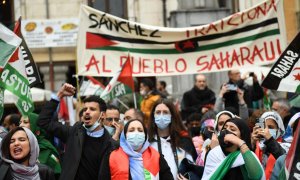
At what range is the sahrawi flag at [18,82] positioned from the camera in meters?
10.8

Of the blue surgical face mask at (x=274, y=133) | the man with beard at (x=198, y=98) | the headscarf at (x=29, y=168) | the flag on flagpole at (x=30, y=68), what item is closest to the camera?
the headscarf at (x=29, y=168)

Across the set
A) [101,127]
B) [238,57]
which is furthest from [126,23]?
[101,127]

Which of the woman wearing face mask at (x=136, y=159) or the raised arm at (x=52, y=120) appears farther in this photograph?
the raised arm at (x=52, y=120)

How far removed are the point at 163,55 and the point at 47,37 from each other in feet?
41.8

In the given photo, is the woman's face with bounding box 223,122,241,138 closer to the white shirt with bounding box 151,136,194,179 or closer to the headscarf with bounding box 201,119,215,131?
the white shirt with bounding box 151,136,194,179

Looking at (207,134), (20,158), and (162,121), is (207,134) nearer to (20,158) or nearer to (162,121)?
(162,121)

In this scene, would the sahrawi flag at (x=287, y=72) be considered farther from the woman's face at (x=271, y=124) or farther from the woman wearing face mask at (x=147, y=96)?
the woman wearing face mask at (x=147, y=96)

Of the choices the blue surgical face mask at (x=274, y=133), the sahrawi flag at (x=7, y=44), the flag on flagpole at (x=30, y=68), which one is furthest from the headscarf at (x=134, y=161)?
the flag on flagpole at (x=30, y=68)

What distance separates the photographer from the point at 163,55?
14289mm

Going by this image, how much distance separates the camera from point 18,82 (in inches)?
429

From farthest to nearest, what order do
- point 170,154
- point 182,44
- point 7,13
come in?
point 7,13 < point 182,44 < point 170,154

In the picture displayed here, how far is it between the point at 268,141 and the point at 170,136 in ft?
4.80

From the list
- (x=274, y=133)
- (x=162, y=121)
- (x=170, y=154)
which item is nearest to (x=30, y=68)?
(x=162, y=121)

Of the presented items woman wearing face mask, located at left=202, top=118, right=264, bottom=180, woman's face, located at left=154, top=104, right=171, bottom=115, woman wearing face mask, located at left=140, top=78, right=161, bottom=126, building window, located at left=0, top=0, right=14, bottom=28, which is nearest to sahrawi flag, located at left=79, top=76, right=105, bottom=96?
woman wearing face mask, located at left=140, top=78, right=161, bottom=126
